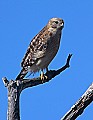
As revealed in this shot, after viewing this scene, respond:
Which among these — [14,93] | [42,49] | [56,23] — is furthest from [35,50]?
[14,93]

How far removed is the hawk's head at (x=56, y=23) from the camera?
8.86 m

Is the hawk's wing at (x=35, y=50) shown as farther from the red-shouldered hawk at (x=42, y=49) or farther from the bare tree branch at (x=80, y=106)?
the bare tree branch at (x=80, y=106)

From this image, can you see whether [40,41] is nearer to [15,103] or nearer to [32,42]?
[32,42]

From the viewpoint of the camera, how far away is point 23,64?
838 centimetres

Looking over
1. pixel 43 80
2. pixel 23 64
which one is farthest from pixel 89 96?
pixel 23 64

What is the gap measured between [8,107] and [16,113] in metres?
0.15

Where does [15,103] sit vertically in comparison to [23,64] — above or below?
below

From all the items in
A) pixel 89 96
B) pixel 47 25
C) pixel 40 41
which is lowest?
pixel 89 96

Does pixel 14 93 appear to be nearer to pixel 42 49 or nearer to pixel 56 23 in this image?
pixel 42 49

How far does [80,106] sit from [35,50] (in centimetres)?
558

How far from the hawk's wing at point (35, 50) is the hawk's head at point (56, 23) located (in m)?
0.32

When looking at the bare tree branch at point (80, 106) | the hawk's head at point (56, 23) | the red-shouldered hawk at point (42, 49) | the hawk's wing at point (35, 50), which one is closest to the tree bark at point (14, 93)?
the bare tree branch at point (80, 106)

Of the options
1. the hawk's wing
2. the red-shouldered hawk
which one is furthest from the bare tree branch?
the hawk's wing

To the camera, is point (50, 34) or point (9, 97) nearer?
point (9, 97)
